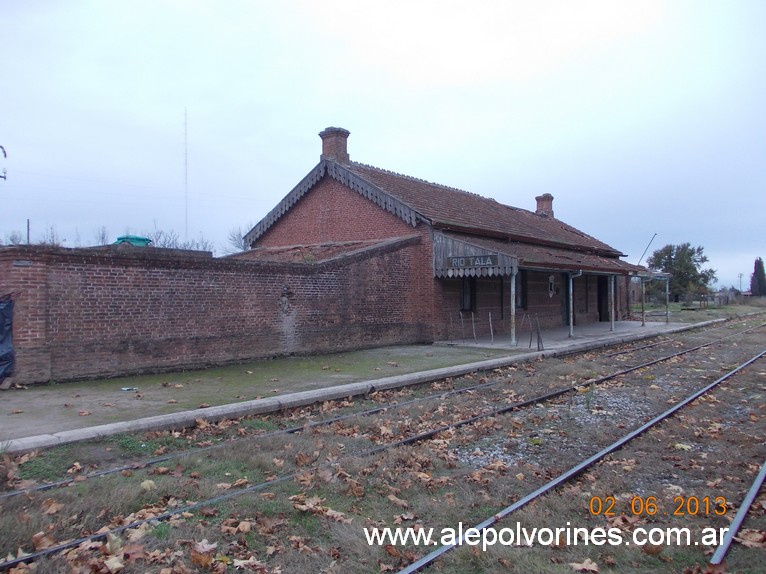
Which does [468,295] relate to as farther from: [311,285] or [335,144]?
[335,144]

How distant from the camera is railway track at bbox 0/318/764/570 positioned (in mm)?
4859

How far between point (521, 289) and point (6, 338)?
18.6 metres

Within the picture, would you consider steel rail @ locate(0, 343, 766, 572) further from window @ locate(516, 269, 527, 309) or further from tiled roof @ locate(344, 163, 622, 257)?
window @ locate(516, 269, 527, 309)

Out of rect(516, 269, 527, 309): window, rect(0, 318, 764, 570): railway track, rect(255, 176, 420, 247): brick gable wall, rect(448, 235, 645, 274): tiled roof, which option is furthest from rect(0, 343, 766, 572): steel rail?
rect(516, 269, 527, 309): window

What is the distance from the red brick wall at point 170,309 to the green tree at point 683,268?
5071 centimetres

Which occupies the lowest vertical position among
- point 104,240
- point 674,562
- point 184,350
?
point 674,562

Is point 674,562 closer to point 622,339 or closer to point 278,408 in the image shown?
point 278,408

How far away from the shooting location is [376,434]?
7.57 meters

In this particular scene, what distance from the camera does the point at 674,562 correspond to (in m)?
4.07

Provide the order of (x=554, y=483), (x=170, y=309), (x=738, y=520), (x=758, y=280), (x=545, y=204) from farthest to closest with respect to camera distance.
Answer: (x=758, y=280)
(x=545, y=204)
(x=170, y=309)
(x=554, y=483)
(x=738, y=520)

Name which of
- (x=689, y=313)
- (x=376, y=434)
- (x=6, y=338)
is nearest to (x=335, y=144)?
(x=6, y=338)

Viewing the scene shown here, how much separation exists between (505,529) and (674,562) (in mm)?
1210

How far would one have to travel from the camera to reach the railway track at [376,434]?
191 inches

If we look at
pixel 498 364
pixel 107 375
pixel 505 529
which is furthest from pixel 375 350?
pixel 505 529
